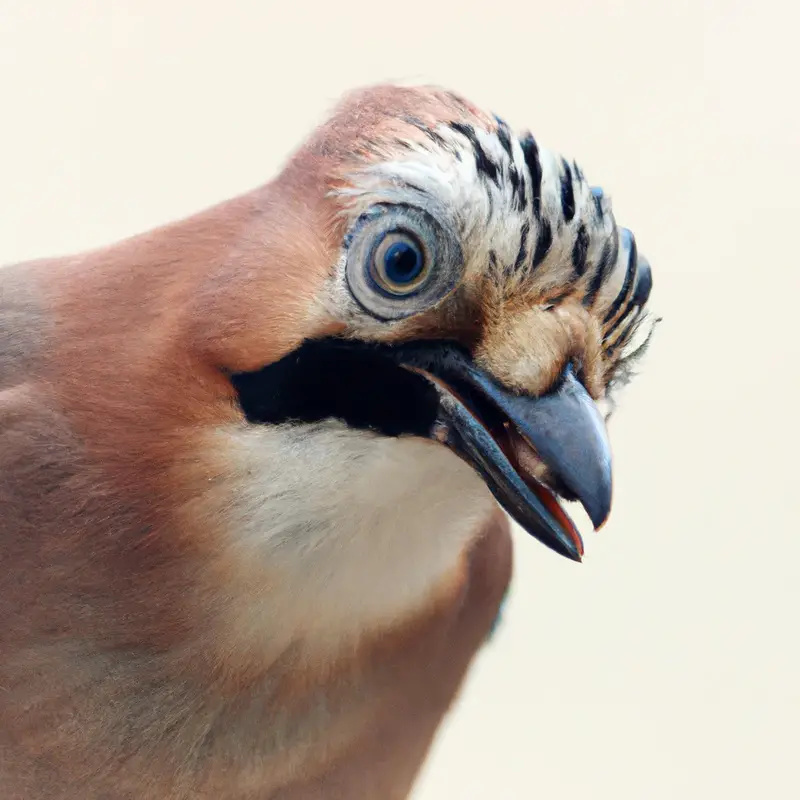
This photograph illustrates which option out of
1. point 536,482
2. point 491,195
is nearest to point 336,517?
point 536,482

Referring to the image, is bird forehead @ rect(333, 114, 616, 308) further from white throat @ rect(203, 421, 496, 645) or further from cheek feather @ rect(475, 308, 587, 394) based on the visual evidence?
white throat @ rect(203, 421, 496, 645)

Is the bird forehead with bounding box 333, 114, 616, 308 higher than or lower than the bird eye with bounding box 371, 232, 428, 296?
higher

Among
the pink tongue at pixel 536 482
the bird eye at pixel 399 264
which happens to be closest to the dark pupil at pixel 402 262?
the bird eye at pixel 399 264

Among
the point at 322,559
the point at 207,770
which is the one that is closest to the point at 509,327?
the point at 322,559

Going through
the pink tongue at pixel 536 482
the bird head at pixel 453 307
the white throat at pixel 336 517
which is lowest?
the white throat at pixel 336 517

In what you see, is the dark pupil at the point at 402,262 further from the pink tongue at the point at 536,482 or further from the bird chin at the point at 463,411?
the pink tongue at the point at 536,482

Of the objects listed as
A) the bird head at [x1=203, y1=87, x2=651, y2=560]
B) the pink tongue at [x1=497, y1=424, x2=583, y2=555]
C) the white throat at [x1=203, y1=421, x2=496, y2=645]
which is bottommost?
the white throat at [x1=203, y1=421, x2=496, y2=645]

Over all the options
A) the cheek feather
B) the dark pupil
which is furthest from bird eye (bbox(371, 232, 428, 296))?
the cheek feather

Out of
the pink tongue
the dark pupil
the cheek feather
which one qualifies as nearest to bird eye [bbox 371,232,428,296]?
the dark pupil
